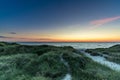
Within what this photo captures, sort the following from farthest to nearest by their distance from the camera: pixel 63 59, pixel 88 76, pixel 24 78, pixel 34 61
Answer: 1. pixel 63 59
2. pixel 34 61
3. pixel 88 76
4. pixel 24 78

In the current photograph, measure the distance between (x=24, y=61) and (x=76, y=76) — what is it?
5324 mm

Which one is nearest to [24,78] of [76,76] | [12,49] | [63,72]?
[63,72]

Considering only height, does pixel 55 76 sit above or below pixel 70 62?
below

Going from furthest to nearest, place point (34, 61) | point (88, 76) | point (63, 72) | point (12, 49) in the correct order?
point (12, 49), point (34, 61), point (63, 72), point (88, 76)

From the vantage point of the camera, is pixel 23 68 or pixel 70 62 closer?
pixel 23 68

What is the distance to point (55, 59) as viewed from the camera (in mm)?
12531

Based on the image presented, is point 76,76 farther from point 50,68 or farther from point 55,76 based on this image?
point 50,68

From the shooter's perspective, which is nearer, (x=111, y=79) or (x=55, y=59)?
(x=111, y=79)

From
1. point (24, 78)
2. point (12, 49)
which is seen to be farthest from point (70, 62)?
point (12, 49)

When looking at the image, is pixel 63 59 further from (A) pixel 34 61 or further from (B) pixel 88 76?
(B) pixel 88 76

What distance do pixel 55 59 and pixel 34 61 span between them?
202 cm

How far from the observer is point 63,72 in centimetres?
1055

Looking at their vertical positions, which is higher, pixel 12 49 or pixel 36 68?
pixel 12 49

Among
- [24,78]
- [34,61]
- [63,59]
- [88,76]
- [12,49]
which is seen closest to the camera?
[24,78]
